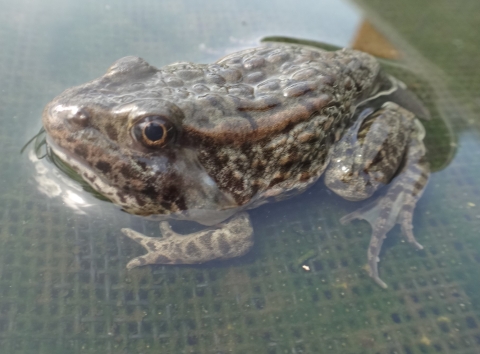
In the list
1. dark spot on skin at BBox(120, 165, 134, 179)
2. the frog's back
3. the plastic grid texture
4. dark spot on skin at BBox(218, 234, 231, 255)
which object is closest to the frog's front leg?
the plastic grid texture

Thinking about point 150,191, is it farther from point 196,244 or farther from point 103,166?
point 196,244

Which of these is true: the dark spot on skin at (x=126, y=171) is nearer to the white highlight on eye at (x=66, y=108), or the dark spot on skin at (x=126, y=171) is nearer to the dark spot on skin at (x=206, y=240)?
the white highlight on eye at (x=66, y=108)

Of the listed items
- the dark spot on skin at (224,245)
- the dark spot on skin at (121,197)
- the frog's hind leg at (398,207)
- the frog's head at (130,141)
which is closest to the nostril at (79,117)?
the frog's head at (130,141)

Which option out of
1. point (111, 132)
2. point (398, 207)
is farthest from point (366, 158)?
point (111, 132)

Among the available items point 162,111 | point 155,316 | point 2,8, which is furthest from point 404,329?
point 2,8

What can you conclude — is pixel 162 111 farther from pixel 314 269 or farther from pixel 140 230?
pixel 314 269
